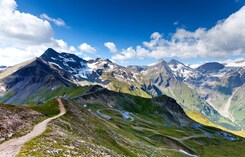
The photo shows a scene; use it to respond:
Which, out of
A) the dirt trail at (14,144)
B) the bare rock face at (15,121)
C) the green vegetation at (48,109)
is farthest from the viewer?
the green vegetation at (48,109)

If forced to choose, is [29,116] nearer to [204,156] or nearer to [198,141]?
[204,156]

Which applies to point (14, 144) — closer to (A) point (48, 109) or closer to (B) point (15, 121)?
(B) point (15, 121)

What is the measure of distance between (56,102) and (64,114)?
20066mm

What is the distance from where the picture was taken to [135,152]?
68688 mm

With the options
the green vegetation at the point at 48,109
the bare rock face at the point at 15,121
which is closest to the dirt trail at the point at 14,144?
the bare rock face at the point at 15,121

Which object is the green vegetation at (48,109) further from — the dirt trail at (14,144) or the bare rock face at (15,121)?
the dirt trail at (14,144)

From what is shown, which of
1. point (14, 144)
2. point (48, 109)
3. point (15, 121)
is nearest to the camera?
point (14, 144)

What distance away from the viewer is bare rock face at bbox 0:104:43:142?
A: 47094 millimetres

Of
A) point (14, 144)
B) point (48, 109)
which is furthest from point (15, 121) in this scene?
point (48, 109)

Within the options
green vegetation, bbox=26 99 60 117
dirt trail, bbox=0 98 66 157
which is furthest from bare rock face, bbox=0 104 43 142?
green vegetation, bbox=26 99 60 117

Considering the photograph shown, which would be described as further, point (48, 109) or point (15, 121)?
point (48, 109)

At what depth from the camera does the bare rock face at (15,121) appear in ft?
155

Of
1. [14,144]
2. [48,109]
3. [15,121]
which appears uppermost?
[48,109]

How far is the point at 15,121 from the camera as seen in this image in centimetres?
5428
